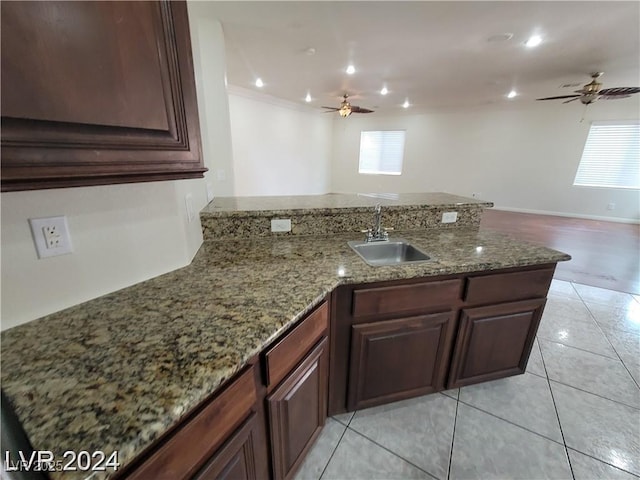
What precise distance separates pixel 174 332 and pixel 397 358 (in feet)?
3.46

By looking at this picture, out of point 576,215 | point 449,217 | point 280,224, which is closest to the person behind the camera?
point 280,224

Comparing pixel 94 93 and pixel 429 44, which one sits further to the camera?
pixel 429 44

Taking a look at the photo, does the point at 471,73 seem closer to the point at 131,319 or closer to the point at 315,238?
the point at 315,238

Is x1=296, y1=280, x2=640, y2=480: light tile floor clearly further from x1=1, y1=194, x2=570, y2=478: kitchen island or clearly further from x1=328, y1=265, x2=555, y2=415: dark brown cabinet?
x1=1, y1=194, x2=570, y2=478: kitchen island

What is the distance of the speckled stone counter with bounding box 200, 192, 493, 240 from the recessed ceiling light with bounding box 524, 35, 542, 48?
85.3 inches

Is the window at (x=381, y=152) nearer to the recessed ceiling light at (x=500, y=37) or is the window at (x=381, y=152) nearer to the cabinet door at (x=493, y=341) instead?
the recessed ceiling light at (x=500, y=37)

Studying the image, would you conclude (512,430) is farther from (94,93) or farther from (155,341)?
(94,93)

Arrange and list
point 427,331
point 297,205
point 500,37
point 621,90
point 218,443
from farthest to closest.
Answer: point 621,90, point 500,37, point 297,205, point 427,331, point 218,443

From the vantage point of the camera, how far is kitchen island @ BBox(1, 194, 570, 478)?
0.52 meters

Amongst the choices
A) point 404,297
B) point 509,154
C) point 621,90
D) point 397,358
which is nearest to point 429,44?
point 621,90

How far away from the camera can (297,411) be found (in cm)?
106

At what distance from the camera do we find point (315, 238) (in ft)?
5.50

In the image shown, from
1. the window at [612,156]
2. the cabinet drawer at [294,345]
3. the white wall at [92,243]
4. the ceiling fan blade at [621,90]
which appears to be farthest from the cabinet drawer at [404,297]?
the window at [612,156]

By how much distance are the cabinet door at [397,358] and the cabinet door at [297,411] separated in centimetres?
19
